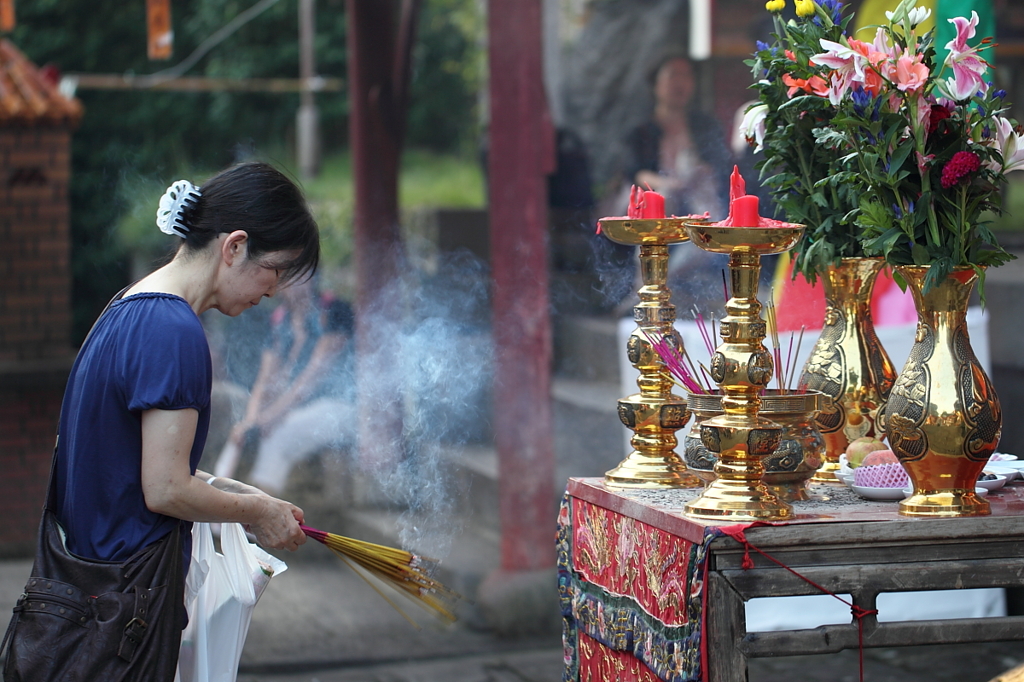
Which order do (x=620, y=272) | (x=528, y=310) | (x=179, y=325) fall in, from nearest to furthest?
(x=179, y=325) → (x=528, y=310) → (x=620, y=272)

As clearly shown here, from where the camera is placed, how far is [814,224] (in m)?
2.45

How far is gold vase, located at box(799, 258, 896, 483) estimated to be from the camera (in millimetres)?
2398

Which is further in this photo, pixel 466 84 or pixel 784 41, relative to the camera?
pixel 466 84

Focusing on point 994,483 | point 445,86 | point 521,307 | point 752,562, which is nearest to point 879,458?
point 994,483

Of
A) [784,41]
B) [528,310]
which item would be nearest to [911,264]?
[784,41]

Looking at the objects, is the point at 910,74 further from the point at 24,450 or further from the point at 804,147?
the point at 24,450

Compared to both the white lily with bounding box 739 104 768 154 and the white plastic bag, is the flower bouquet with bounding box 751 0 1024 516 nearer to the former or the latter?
the white lily with bounding box 739 104 768 154

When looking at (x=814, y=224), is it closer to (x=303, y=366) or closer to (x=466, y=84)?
(x=303, y=366)

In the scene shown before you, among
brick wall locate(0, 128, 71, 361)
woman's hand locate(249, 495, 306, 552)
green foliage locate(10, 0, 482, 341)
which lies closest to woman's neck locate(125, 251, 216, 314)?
woman's hand locate(249, 495, 306, 552)

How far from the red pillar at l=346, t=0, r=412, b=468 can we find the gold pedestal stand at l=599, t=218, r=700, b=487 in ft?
10.5

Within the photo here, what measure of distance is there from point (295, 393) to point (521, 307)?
1451mm

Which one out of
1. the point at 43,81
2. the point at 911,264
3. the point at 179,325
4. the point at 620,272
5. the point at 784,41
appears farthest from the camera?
the point at 43,81

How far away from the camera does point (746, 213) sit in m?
1.83

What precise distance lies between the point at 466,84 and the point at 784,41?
1248 cm
